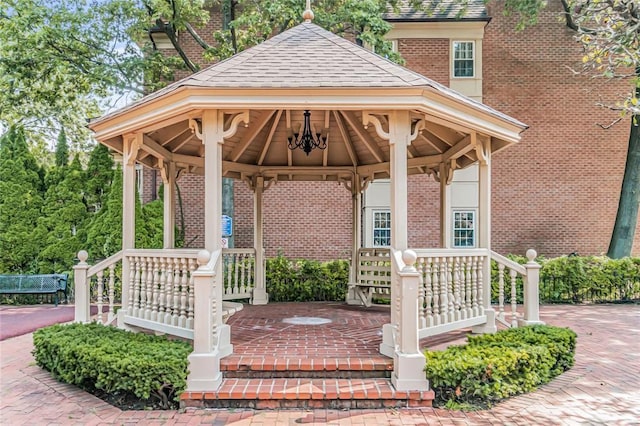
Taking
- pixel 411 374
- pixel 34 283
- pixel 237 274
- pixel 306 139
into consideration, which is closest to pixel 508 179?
pixel 237 274

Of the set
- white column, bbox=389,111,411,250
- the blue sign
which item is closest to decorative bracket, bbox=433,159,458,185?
white column, bbox=389,111,411,250

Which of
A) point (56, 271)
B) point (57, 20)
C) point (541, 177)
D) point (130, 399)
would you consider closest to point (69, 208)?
point (56, 271)

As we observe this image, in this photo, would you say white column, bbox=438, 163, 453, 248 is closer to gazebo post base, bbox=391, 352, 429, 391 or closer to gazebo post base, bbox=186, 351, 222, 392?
gazebo post base, bbox=391, 352, 429, 391

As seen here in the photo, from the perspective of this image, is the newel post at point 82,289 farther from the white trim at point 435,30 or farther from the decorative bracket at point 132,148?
the white trim at point 435,30

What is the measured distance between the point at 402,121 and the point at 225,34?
8.93 m

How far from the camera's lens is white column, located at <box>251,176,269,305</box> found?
9.67m

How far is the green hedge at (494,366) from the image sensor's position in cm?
470

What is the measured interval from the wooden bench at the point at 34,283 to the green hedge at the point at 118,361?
6.19 meters

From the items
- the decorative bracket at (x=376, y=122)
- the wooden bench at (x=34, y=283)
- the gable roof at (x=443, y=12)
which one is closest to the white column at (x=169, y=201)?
the decorative bracket at (x=376, y=122)

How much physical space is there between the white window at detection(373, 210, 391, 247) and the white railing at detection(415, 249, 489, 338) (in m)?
8.16

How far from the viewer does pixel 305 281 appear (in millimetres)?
11008

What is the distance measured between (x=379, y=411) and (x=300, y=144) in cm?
429

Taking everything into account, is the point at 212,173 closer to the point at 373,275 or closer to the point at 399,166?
the point at 399,166

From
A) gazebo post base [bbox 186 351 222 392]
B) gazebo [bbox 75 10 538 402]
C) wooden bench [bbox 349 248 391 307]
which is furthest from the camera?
wooden bench [bbox 349 248 391 307]
